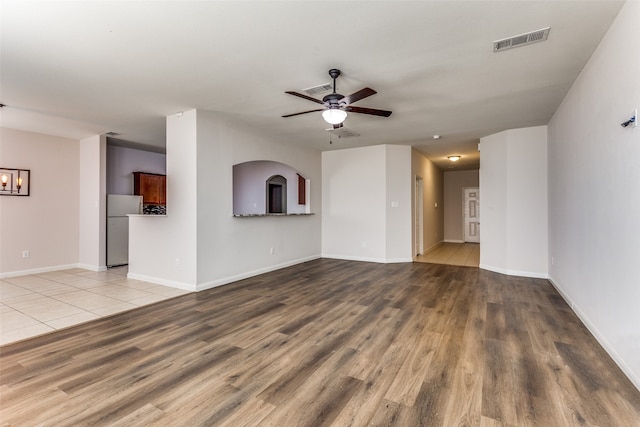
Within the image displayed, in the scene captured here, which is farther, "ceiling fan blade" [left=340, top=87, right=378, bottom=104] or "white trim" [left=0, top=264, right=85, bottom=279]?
"white trim" [left=0, top=264, right=85, bottom=279]

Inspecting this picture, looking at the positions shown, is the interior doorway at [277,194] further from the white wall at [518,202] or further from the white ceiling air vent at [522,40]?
Answer: the white ceiling air vent at [522,40]

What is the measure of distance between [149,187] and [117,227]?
1.26 metres

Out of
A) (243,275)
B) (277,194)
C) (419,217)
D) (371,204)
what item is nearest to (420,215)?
(419,217)

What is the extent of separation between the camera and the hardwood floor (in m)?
1.73

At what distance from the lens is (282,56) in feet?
9.09

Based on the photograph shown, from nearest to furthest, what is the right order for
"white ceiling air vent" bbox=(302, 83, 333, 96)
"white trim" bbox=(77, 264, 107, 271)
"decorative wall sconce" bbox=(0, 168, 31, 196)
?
1. "white ceiling air vent" bbox=(302, 83, 333, 96)
2. "decorative wall sconce" bbox=(0, 168, 31, 196)
3. "white trim" bbox=(77, 264, 107, 271)

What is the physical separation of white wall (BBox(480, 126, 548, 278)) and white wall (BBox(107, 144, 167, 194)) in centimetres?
759

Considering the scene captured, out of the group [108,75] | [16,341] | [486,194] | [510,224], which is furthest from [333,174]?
[16,341]

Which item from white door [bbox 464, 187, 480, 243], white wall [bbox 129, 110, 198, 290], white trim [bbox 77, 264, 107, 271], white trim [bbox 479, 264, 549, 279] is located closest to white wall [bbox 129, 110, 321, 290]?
white wall [bbox 129, 110, 198, 290]

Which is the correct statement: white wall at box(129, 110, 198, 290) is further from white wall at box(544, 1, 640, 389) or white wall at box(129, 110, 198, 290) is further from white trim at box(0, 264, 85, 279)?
white wall at box(544, 1, 640, 389)

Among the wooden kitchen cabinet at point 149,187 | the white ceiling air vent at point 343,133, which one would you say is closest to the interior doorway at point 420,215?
the white ceiling air vent at point 343,133

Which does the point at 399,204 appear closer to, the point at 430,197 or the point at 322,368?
the point at 430,197

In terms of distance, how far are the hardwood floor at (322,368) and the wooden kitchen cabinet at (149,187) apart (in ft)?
13.9

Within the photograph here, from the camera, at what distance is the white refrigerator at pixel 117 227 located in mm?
6125
